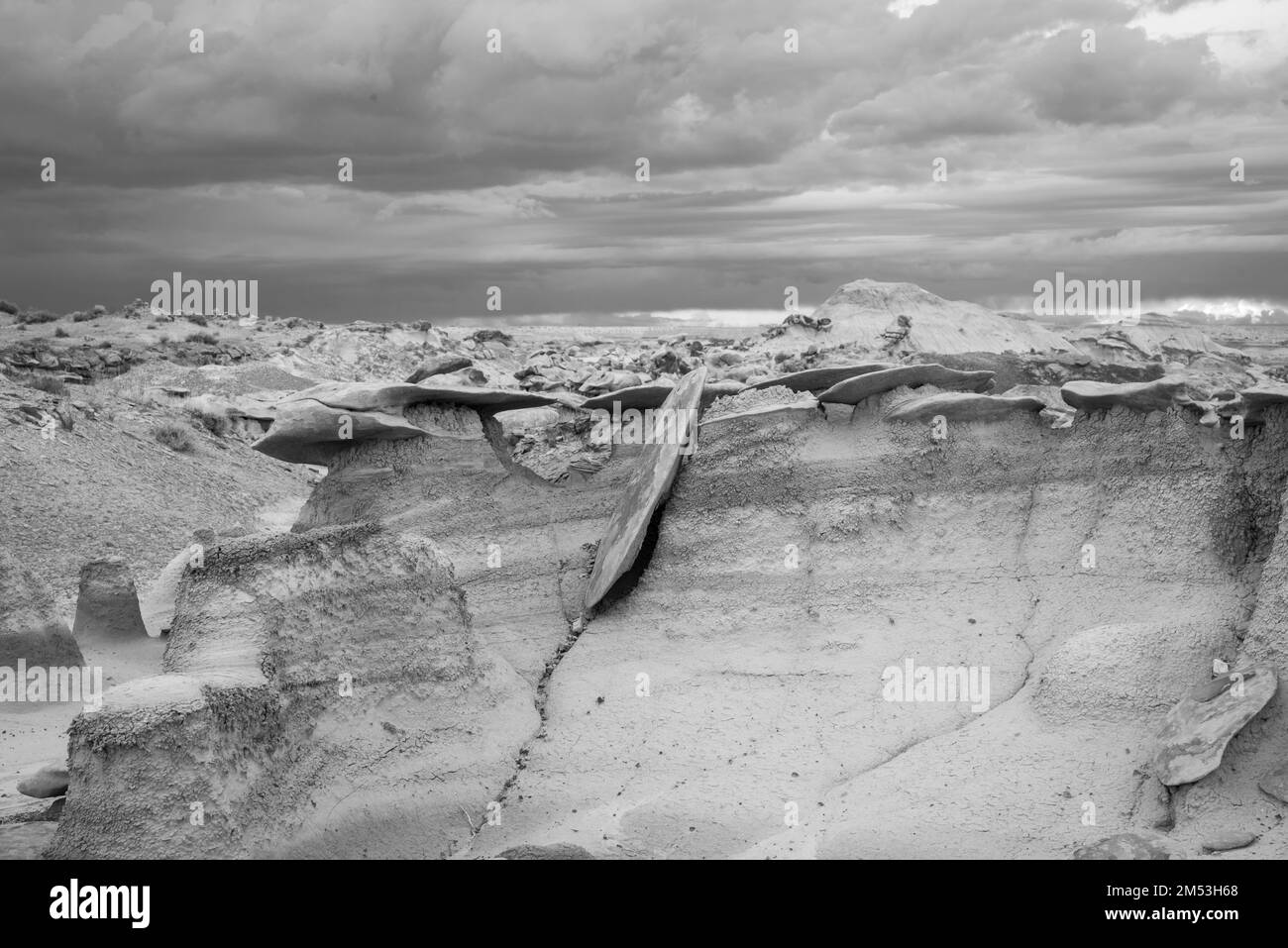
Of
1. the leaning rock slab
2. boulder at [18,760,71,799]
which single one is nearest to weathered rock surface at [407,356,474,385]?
the leaning rock slab

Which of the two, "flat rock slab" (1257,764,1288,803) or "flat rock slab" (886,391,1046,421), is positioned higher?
"flat rock slab" (886,391,1046,421)

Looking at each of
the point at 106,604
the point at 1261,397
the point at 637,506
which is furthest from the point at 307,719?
the point at 1261,397

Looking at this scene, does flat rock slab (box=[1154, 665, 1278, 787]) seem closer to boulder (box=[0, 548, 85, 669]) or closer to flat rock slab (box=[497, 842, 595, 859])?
flat rock slab (box=[497, 842, 595, 859])

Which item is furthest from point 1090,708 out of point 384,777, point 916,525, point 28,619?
point 28,619

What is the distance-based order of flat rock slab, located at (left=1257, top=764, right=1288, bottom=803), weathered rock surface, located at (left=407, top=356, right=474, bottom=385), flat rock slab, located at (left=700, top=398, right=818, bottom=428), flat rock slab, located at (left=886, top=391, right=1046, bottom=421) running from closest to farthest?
flat rock slab, located at (left=1257, top=764, right=1288, bottom=803) → flat rock slab, located at (left=886, top=391, right=1046, bottom=421) → flat rock slab, located at (left=700, top=398, right=818, bottom=428) → weathered rock surface, located at (left=407, top=356, right=474, bottom=385)

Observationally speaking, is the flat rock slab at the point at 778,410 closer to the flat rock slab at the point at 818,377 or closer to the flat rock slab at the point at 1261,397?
the flat rock slab at the point at 818,377

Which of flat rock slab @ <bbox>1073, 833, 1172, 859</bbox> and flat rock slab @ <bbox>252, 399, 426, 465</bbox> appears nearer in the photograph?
flat rock slab @ <bbox>1073, 833, 1172, 859</bbox>

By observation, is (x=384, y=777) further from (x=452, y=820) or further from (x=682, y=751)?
(x=682, y=751)
